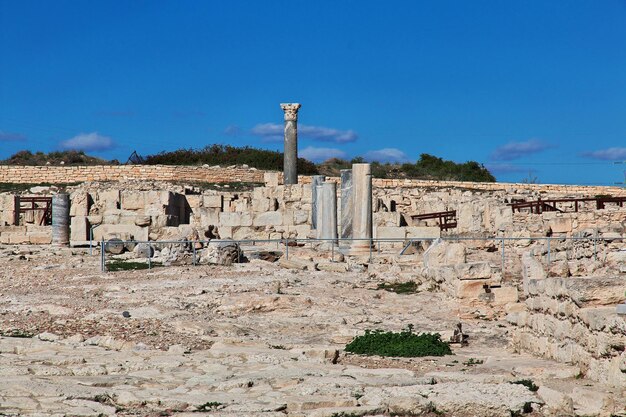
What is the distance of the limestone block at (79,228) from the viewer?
29531 millimetres

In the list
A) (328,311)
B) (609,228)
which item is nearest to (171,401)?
(328,311)

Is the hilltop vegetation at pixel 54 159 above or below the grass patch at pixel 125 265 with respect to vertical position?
above

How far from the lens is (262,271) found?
20.2 meters

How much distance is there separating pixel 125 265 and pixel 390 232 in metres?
10.2

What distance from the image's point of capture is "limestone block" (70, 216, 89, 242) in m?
29.5

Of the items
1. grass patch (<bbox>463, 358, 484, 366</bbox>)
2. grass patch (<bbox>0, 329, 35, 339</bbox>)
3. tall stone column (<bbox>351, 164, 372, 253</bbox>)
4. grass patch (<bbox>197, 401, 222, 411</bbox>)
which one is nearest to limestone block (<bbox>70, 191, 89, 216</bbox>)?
tall stone column (<bbox>351, 164, 372, 253</bbox>)

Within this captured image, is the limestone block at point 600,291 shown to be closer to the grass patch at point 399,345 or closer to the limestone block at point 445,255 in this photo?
the grass patch at point 399,345

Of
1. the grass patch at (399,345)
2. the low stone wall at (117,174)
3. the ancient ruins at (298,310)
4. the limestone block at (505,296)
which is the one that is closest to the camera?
the ancient ruins at (298,310)

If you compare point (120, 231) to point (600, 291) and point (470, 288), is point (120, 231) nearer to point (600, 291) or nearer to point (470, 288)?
point (470, 288)

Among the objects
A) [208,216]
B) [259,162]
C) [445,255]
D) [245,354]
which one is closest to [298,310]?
[445,255]

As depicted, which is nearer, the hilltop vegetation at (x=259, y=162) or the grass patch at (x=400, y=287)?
the grass patch at (x=400, y=287)

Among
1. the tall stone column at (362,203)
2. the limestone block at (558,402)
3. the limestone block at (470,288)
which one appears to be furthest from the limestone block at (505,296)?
the tall stone column at (362,203)

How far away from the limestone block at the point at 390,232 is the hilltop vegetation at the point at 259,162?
26.3 m

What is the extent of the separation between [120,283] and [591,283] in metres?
12.1
